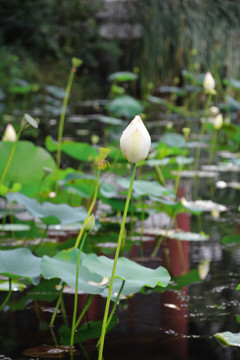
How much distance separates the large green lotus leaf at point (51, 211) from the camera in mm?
1297

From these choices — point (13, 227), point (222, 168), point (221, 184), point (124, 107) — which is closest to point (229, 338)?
point (13, 227)

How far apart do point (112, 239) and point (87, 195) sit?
9.4 inches

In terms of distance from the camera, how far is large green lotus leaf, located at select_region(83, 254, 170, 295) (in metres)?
0.91

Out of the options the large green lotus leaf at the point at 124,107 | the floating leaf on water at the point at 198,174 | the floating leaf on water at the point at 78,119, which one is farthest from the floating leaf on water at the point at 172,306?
the floating leaf on water at the point at 78,119

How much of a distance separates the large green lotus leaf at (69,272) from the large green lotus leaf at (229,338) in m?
0.18

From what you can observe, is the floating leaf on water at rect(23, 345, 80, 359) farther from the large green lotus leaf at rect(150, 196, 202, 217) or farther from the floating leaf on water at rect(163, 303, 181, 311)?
the large green lotus leaf at rect(150, 196, 202, 217)

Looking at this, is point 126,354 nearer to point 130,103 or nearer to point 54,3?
point 130,103

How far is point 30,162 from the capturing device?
62.9 inches

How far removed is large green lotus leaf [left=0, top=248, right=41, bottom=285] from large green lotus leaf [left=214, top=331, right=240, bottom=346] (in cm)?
27

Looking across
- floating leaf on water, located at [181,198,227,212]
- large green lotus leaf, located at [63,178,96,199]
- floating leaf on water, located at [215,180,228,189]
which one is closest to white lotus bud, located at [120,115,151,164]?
large green lotus leaf, located at [63,178,96,199]

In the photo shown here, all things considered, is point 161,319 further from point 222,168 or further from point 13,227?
point 222,168

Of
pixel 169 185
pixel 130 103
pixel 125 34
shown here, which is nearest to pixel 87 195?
pixel 169 185

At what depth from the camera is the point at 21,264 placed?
1024 mm

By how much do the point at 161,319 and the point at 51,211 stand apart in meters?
0.37
